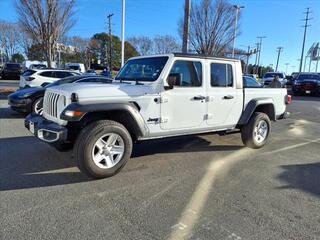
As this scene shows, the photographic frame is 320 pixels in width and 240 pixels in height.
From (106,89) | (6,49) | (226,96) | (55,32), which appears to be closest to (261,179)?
(226,96)

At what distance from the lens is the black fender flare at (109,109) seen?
13.8 feet

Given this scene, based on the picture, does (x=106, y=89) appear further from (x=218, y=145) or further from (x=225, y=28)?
(x=225, y=28)

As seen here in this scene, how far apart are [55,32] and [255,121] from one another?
1486 cm

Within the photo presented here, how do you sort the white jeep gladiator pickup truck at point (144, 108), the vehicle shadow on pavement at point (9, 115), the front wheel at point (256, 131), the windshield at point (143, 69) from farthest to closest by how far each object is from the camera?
the vehicle shadow on pavement at point (9, 115) → the front wheel at point (256, 131) → the windshield at point (143, 69) → the white jeep gladiator pickup truck at point (144, 108)

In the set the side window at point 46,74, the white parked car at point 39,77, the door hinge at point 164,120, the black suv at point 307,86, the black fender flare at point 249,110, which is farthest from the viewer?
the black suv at point 307,86

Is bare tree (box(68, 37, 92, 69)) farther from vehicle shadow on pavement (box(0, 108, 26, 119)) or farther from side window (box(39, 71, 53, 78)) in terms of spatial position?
vehicle shadow on pavement (box(0, 108, 26, 119))

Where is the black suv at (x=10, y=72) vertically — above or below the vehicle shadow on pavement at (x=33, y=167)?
above

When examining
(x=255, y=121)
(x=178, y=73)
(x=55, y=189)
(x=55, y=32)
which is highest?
(x=55, y=32)

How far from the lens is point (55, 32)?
17766 millimetres

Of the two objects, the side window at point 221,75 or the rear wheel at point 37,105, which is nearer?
the side window at point 221,75

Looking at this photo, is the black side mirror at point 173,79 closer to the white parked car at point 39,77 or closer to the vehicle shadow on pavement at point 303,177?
the vehicle shadow on pavement at point 303,177

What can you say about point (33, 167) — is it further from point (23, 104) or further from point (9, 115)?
point (9, 115)

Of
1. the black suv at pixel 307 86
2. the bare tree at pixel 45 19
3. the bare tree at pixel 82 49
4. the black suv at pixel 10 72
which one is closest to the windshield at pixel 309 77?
the black suv at pixel 307 86

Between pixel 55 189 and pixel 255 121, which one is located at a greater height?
pixel 255 121
